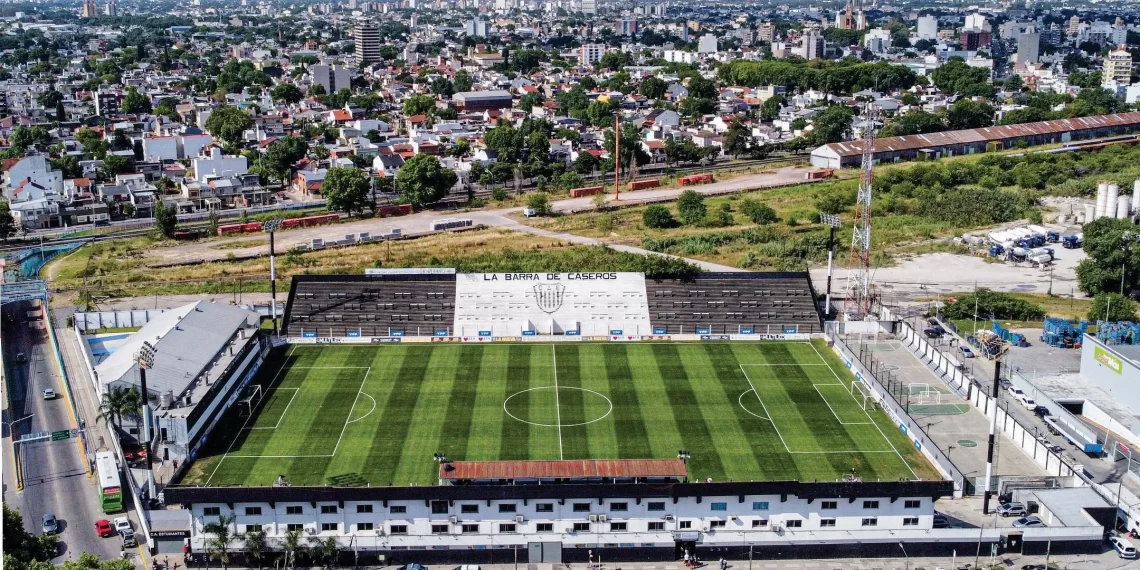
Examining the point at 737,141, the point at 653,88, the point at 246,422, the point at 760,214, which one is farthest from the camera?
the point at 653,88

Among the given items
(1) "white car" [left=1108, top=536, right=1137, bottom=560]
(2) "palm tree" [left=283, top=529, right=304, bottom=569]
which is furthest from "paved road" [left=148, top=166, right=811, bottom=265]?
(2) "palm tree" [left=283, top=529, right=304, bottom=569]

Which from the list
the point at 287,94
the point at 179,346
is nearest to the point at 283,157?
the point at 287,94

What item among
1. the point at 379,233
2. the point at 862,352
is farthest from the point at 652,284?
the point at 379,233

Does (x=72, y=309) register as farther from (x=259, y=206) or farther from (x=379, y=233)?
(x=259, y=206)

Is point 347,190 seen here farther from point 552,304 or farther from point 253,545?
point 253,545

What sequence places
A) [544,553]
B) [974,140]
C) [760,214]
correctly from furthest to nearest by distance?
[974,140] → [760,214] → [544,553]

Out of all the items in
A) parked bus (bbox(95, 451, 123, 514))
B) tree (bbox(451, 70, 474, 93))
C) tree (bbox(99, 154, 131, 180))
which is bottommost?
parked bus (bbox(95, 451, 123, 514))

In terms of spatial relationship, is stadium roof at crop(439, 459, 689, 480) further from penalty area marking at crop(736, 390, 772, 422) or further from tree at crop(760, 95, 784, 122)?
tree at crop(760, 95, 784, 122)
